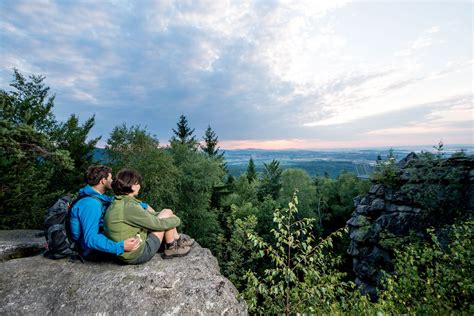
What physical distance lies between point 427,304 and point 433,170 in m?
11.4

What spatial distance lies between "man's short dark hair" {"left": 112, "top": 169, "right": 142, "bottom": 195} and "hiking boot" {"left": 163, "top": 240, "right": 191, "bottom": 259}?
1.49 meters

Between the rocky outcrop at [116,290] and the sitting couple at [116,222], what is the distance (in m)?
0.35

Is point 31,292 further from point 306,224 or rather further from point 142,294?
point 306,224

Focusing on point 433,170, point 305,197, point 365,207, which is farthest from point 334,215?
point 433,170

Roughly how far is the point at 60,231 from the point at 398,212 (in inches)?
636

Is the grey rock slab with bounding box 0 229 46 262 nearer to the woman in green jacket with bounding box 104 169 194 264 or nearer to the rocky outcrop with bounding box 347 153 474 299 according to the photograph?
the woman in green jacket with bounding box 104 169 194 264

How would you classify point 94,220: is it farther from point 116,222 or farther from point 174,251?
point 174,251

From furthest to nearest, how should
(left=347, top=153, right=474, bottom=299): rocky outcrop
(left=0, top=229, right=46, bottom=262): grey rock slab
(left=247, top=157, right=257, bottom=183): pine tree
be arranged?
(left=247, top=157, right=257, bottom=183): pine tree
(left=347, top=153, right=474, bottom=299): rocky outcrop
(left=0, top=229, right=46, bottom=262): grey rock slab

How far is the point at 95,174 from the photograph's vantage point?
446cm

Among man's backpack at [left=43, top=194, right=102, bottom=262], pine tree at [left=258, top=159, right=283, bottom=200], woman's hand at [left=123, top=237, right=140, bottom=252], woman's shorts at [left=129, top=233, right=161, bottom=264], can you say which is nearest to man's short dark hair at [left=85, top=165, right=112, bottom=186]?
man's backpack at [left=43, top=194, right=102, bottom=262]

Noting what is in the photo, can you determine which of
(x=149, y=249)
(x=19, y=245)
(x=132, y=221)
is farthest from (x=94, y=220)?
(x=19, y=245)

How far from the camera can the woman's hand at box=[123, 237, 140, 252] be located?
4078mm

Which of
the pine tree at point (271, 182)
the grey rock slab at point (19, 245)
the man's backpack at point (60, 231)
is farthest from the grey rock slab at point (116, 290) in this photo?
the pine tree at point (271, 182)

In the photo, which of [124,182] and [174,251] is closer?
[124,182]
